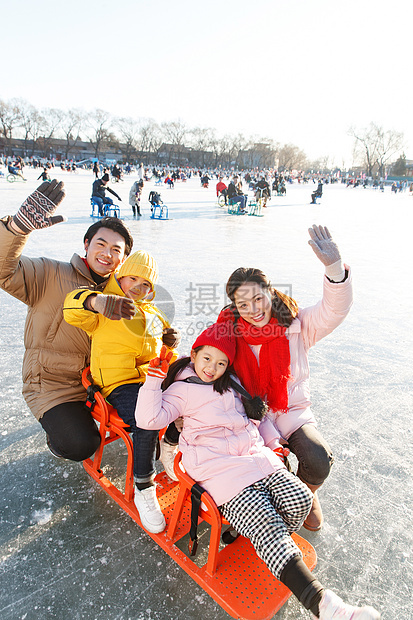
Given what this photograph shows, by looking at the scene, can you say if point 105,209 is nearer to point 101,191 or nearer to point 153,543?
point 101,191

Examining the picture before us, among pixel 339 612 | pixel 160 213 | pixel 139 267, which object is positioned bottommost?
pixel 339 612

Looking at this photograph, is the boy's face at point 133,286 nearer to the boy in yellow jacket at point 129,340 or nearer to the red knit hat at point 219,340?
the boy in yellow jacket at point 129,340

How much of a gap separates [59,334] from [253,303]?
3.45ft

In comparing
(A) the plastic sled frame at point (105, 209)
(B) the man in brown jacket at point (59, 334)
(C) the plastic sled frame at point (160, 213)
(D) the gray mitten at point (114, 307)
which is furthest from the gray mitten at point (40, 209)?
(C) the plastic sled frame at point (160, 213)

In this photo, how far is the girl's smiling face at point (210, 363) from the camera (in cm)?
165

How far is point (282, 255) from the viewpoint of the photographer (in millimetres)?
7473

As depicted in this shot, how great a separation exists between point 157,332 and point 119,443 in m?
0.81

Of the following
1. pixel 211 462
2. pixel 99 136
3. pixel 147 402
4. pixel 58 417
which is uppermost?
pixel 99 136

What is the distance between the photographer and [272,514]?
54.6 inches

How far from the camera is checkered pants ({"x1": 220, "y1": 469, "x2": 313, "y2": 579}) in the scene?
1299mm

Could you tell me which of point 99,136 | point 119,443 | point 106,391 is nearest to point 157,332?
point 106,391

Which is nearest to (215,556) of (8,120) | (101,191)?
(101,191)

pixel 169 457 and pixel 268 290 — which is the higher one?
pixel 268 290

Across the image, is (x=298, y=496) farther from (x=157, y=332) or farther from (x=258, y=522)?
(x=157, y=332)
